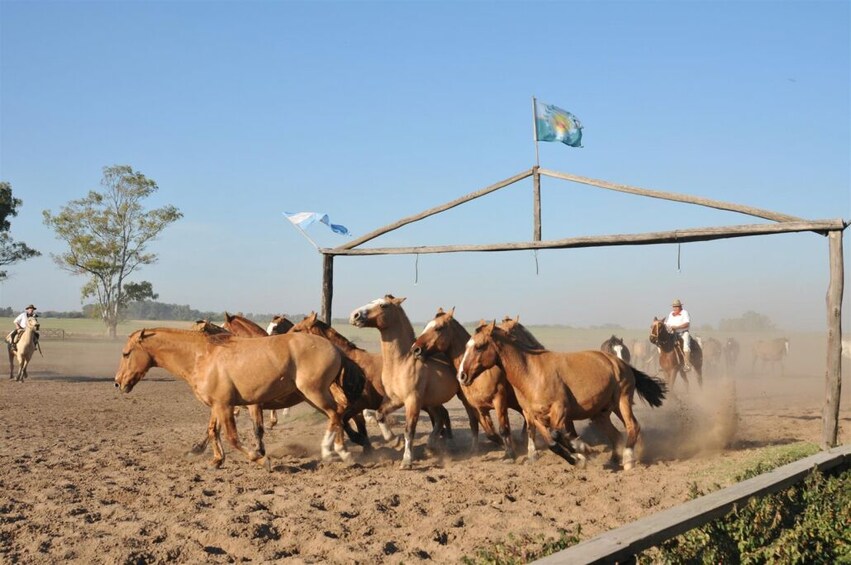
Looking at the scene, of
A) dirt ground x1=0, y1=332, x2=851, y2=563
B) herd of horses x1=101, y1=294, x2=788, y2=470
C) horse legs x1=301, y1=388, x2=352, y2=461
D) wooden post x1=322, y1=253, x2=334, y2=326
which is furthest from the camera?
wooden post x1=322, y1=253, x2=334, y2=326

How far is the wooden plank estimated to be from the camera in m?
3.71

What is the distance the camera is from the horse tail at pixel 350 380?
1009 cm

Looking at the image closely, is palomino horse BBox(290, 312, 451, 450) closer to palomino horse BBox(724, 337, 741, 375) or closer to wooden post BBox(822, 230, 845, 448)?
wooden post BBox(822, 230, 845, 448)

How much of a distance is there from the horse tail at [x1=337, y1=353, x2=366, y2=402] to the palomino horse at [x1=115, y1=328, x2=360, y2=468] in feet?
1.57

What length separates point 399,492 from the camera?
24.5 ft

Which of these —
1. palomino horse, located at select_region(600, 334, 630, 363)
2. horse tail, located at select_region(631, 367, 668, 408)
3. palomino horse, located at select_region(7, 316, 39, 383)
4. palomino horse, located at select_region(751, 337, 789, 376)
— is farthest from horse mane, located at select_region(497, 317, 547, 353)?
palomino horse, located at select_region(751, 337, 789, 376)

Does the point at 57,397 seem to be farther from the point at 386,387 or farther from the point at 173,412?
the point at 386,387

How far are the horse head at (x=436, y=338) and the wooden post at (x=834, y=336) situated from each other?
4640mm

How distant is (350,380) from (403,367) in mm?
802

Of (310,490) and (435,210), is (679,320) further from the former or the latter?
(310,490)

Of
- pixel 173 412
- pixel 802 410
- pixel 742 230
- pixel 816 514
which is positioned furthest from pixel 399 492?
pixel 802 410

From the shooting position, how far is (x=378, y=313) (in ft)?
32.0

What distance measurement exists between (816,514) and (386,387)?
560 centimetres

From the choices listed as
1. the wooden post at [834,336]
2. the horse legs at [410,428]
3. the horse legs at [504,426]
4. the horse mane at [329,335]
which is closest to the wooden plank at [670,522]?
the wooden post at [834,336]
